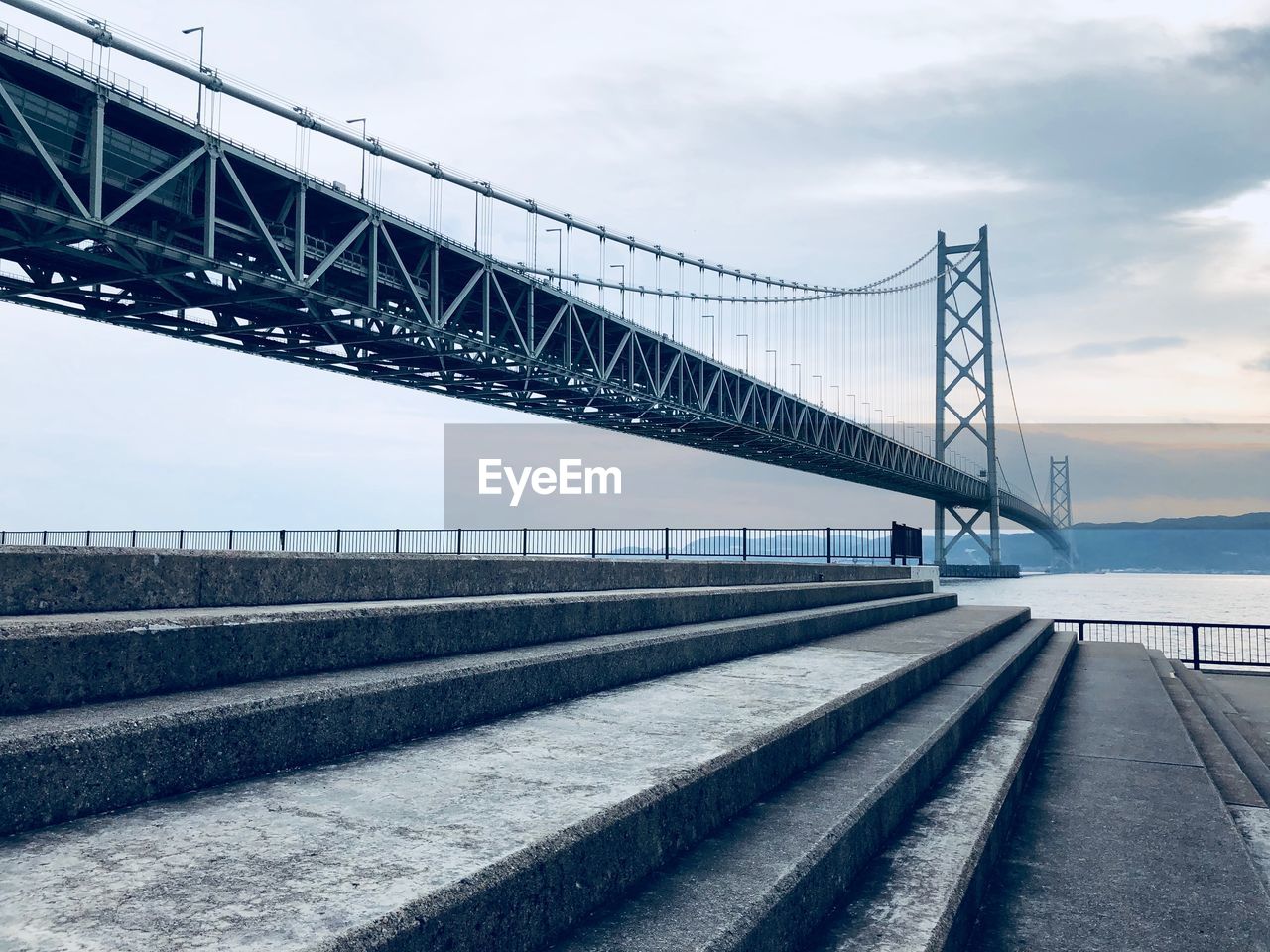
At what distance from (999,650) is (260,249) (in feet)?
94.2

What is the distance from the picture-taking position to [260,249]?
30891mm

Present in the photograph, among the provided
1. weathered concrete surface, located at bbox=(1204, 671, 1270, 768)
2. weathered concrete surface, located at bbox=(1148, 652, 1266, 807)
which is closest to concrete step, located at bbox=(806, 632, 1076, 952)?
weathered concrete surface, located at bbox=(1148, 652, 1266, 807)

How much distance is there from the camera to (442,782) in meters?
3.18

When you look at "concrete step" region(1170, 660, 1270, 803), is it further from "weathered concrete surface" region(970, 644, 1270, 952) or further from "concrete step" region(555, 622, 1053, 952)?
"concrete step" region(555, 622, 1053, 952)

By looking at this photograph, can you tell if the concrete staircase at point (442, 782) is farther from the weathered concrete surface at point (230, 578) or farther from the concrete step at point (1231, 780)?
the concrete step at point (1231, 780)

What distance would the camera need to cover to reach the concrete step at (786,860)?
105 inches

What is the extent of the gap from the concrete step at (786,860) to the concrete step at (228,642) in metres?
1.84

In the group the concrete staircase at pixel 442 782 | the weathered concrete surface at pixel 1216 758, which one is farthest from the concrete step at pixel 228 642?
the weathered concrete surface at pixel 1216 758

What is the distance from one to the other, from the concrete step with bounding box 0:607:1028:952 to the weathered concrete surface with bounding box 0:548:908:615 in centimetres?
172

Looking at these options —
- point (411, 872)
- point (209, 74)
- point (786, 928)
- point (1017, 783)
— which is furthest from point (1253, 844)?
point (209, 74)

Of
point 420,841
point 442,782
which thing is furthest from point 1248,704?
point 420,841

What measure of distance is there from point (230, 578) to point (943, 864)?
3973mm

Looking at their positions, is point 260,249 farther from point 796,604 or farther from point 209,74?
point 796,604

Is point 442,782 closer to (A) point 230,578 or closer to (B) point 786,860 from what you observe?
(B) point 786,860
